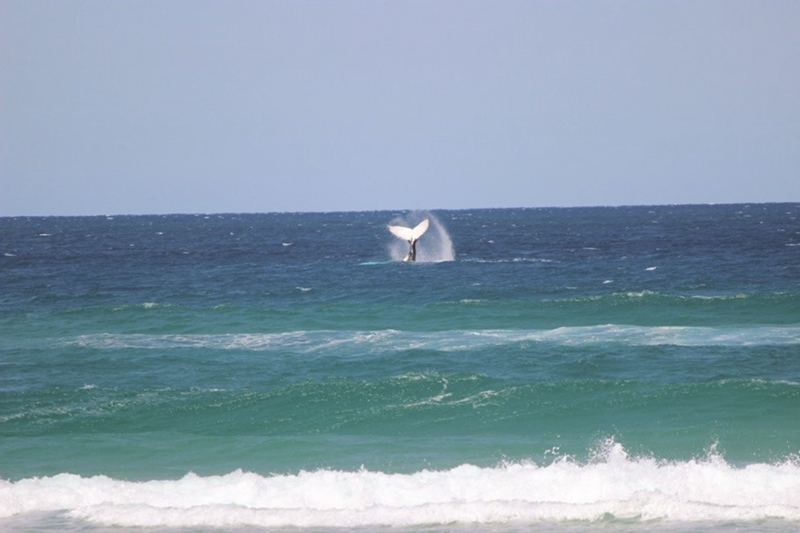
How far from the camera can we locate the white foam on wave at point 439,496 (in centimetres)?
1267

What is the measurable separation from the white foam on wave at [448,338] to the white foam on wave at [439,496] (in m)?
10.5

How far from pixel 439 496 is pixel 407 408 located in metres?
5.64

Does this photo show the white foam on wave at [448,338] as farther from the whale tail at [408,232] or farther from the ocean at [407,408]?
the whale tail at [408,232]

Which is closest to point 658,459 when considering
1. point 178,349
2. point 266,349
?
point 266,349

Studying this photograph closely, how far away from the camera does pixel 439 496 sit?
44.8 ft

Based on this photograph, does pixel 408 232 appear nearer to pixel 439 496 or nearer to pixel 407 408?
pixel 407 408

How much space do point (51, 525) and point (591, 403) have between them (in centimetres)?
1062

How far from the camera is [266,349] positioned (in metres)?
25.8

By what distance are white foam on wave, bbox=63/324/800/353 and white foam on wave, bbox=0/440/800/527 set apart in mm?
→ 10504

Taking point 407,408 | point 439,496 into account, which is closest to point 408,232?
point 407,408

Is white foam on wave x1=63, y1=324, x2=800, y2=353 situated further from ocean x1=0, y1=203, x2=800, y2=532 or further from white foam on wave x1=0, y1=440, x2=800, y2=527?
white foam on wave x1=0, y1=440, x2=800, y2=527

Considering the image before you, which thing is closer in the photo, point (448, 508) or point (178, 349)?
point (448, 508)

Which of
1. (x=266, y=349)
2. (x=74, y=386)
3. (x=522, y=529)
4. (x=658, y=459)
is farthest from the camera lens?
(x=266, y=349)

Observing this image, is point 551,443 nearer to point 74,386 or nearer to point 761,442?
point 761,442
